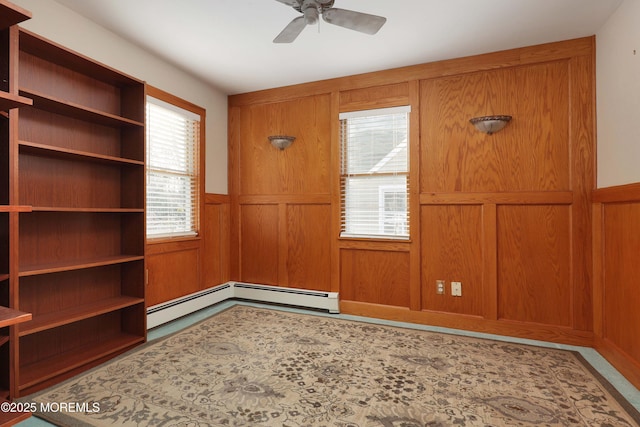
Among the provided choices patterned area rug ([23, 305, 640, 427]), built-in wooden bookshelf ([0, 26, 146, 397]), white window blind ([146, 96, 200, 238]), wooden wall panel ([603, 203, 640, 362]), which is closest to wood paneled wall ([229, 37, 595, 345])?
wooden wall panel ([603, 203, 640, 362])

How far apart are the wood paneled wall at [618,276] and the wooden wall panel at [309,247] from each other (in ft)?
8.28

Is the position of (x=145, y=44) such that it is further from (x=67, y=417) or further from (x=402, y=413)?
(x=402, y=413)

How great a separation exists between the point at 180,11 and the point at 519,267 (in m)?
3.70

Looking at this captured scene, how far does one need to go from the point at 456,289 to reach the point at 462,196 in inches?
37.3

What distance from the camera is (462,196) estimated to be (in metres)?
3.29

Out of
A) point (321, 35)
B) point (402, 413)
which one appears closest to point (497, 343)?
point (402, 413)

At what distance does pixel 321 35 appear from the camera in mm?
2889

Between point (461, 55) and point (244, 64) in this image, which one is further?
point (244, 64)

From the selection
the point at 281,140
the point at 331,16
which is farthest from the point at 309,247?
the point at 331,16

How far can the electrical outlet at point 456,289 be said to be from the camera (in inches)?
130

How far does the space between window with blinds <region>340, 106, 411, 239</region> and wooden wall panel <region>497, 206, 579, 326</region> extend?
0.99 metres

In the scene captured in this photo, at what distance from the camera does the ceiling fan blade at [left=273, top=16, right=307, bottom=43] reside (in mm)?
2166

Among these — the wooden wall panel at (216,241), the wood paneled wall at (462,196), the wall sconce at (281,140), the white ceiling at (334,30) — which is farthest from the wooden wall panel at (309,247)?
the white ceiling at (334,30)

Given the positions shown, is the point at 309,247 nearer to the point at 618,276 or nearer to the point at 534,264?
the point at 534,264
